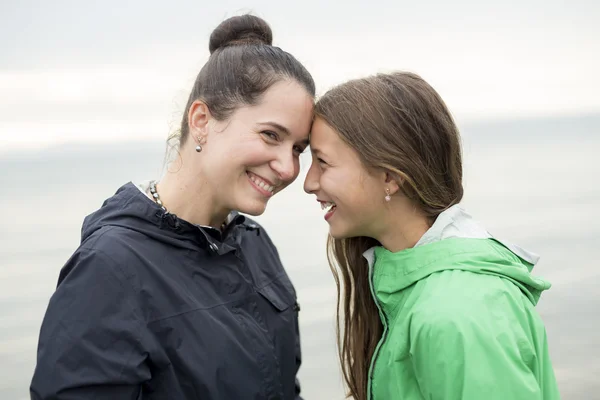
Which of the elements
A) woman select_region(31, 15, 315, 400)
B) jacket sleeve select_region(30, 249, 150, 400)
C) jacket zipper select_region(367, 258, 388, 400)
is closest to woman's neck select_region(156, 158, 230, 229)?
woman select_region(31, 15, 315, 400)

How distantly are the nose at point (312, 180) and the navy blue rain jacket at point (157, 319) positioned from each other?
29 centimetres

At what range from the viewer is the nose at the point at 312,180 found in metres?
2.23

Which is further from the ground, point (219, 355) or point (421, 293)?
point (421, 293)

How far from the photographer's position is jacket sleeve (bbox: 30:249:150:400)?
6.13 ft

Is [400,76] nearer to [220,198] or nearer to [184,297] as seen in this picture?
[220,198]

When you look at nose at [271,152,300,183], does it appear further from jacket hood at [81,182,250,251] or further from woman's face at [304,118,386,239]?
jacket hood at [81,182,250,251]

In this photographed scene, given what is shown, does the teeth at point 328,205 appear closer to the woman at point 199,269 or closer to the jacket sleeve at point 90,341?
the woman at point 199,269

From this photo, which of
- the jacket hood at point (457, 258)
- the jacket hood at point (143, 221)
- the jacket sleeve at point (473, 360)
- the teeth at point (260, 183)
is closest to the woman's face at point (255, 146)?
the teeth at point (260, 183)

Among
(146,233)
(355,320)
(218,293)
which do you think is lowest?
(355,320)

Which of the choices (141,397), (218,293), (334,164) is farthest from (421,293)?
(141,397)

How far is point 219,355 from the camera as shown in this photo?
6.84 feet

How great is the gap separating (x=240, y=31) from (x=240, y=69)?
18 cm

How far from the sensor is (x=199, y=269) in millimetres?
2186

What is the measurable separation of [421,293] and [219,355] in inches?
21.9
